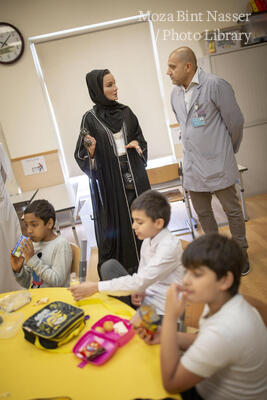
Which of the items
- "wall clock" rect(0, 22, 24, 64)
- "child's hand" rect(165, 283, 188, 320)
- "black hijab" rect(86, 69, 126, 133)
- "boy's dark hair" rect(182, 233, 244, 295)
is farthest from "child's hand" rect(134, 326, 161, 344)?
"wall clock" rect(0, 22, 24, 64)

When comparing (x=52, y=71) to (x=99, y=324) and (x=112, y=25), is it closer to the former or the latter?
(x=112, y=25)

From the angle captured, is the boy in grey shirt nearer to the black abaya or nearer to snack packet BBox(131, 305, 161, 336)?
the black abaya

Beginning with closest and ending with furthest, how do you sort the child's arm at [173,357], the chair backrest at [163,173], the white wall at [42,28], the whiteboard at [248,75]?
1. the child's arm at [173,357]
2. the chair backrest at [163,173]
3. the whiteboard at [248,75]
4. the white wall at [42,28]

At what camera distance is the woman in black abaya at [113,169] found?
2354mm

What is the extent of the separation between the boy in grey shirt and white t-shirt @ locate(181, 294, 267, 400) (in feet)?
3.21

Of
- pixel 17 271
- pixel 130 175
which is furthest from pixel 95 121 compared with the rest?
pixel 17 271

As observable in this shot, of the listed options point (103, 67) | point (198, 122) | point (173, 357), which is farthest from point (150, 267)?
point (103, 67)

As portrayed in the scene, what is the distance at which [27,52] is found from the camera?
166 inches

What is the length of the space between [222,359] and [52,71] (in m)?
4.40

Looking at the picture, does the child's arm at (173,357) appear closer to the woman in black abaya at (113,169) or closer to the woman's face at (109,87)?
the woman in black abaya at (113,169)

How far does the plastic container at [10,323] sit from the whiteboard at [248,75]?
11.8 ft

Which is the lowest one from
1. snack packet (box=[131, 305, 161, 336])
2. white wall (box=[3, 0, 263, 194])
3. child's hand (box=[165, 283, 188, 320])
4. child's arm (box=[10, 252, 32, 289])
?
child's arm (box=[10, 252, 32, 289])

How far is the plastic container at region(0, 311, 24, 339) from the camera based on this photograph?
117 centimetres

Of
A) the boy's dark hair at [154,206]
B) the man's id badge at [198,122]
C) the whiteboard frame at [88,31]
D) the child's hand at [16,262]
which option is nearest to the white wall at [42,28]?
the whiteboard frame at [88,31]
